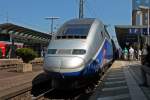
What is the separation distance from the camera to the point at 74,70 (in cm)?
1445

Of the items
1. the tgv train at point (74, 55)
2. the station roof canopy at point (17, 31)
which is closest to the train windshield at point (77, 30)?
the tgv train at point (74, 55)

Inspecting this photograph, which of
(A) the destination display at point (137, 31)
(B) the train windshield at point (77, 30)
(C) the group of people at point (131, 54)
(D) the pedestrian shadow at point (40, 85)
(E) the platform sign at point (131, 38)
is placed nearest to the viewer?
(B) the train windshield at point (77, 30)

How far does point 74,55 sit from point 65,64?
571mm

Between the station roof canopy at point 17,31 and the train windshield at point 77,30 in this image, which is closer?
the train windshield at point 77,30

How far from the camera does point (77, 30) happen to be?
662 inches

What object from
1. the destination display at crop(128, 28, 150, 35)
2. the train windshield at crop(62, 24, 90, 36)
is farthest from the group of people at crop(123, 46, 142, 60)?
the train windshield at crop(62, 24, 90, 36)

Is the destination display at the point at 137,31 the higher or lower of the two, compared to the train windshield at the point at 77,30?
higher

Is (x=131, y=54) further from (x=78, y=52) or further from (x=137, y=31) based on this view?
(x=78, y=52)

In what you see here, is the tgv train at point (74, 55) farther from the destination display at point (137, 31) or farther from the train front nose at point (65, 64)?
the destination display at point (137, 31)

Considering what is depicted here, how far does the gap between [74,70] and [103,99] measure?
5.14 ft

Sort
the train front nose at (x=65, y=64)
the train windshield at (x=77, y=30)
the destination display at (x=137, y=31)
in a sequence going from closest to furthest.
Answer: the train front nose at (x=65, y=64) → the train windshield at (x=77, y=30) → the destination display at (x=137, y=31)

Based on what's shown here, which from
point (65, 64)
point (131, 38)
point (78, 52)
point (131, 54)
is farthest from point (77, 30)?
point (131, 38)

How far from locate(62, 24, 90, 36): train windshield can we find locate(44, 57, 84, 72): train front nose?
1.96m

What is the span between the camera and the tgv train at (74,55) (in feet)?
47.7
